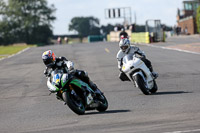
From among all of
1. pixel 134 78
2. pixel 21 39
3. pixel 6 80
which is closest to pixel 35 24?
pixel 21 39

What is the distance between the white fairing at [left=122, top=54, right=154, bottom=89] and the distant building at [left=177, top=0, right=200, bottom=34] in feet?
230

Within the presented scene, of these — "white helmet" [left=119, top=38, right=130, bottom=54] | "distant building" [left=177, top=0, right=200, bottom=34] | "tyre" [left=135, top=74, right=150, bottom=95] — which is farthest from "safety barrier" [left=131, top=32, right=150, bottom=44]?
"tyre" [left=135, top=74, right=150, bottom=95]

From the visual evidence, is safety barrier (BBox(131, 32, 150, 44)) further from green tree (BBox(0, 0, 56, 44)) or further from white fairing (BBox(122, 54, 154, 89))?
green tree (BBox(0, 0, 56, 44))

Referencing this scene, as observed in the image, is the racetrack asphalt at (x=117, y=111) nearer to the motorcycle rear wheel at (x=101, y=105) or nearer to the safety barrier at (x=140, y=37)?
the motorcycle rear wheel at (x=101, y=105)

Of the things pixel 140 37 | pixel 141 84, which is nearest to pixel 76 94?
pixel 141 84

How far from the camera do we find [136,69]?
500 inches

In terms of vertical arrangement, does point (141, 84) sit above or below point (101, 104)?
above

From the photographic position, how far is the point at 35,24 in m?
109

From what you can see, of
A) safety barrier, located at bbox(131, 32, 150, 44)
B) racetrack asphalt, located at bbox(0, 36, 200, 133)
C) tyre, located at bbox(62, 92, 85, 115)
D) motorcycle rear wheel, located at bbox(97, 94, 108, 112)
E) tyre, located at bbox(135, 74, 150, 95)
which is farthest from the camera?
safety barrier, located at bbox(131, 32, 150, 44)

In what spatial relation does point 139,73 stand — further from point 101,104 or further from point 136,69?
point 101,104

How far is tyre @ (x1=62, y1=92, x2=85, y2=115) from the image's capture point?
32.5ft

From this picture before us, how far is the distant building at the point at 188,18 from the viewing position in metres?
83.4

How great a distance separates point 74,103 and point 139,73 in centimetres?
297

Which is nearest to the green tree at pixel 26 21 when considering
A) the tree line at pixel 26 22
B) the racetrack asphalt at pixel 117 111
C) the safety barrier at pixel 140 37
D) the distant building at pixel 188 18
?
the tree line at pixel 26 22
